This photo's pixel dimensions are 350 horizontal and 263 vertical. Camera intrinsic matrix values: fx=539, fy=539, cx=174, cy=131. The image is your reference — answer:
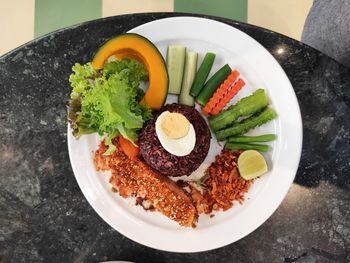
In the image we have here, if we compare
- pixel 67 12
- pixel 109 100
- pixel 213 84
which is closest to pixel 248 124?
pixel 213 84

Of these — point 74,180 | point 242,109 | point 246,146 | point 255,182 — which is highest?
point 242,109

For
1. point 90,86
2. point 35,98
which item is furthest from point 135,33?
point 35,98

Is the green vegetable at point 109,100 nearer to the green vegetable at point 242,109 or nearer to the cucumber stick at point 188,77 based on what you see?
the cucumber stick at point 188,77

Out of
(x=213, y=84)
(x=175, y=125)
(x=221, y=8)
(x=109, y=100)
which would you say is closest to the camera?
(x=109, y=100)

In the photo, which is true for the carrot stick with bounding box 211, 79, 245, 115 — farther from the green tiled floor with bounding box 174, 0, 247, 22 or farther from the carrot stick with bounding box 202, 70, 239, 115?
the green tiled floor with bounding box 174, 0, 247, 22

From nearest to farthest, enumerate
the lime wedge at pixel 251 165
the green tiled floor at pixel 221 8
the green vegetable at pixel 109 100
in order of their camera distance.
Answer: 1. the green vegetable at pixel 109 100
2. the lime wedge at pixel 251 165
3. the green tiled floor at pixel 221 8

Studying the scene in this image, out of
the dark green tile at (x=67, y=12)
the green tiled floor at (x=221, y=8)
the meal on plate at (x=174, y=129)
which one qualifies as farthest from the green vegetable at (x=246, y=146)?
the dark green tile at (x=67, y=12)

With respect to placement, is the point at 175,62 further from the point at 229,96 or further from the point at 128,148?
the point at 128,148
